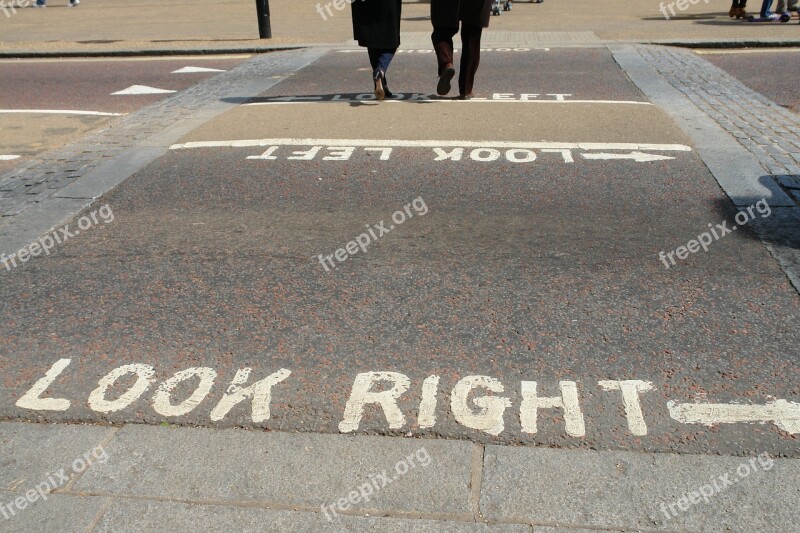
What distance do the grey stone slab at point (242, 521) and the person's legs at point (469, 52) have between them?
7608 millimetres

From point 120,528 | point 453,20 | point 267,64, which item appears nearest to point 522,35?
point 267,64

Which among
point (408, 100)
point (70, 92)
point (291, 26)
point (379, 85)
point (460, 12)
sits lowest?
point (291, 26)

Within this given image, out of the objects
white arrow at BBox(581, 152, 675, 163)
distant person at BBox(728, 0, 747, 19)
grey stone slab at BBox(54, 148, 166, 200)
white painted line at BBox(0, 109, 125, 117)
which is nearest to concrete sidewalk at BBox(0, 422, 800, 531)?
grey stone slab at BBox(54, 148, 166, 200)

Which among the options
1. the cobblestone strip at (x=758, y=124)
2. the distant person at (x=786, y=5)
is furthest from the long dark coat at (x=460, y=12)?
the distant person at (x=786, y=5)

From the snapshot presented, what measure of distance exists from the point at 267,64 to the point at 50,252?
8.86m

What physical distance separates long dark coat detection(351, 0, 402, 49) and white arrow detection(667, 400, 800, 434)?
7.06 m

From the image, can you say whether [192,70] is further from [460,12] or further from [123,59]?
[460,12]

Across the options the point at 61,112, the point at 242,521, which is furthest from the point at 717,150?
the point at 61,112

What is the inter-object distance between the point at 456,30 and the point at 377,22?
956 mm

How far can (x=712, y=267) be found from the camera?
4898 millimetres

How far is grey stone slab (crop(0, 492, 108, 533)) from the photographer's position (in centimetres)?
283

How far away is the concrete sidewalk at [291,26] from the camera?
15.4 meters

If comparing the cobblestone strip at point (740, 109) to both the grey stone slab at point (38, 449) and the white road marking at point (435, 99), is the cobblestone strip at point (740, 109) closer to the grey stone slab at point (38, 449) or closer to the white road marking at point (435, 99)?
the white road marking at point (435, 99)

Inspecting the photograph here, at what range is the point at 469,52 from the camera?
9672mm
